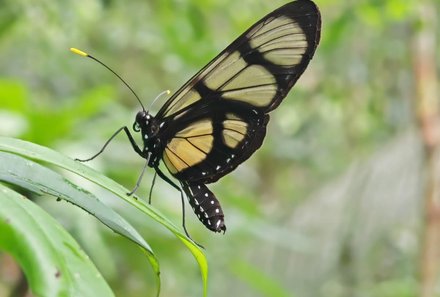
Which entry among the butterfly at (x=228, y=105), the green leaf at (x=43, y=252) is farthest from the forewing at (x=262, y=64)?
the green leaf at (x=43, y=252)

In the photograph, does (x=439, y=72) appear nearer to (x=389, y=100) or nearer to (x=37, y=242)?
(x=389, y=100)

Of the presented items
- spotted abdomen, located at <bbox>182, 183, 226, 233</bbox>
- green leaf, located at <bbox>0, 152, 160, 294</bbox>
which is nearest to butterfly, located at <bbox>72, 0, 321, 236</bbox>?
spotted abdomen, located at <bbox>182, 183, 226, 233</bbox>

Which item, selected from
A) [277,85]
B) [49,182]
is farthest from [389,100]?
[49,182]

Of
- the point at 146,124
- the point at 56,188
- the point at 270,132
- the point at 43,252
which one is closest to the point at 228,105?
the point at 146,124

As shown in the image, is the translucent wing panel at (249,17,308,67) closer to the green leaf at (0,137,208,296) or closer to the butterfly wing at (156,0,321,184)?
the butterfly wing at (156,0,321,184)

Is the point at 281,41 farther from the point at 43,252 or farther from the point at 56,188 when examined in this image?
the point at 43,252

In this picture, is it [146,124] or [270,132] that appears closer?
[146,124]
